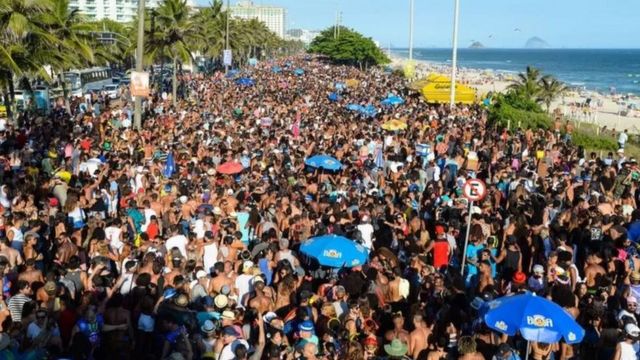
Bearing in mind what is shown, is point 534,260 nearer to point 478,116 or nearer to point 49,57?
point 49,57

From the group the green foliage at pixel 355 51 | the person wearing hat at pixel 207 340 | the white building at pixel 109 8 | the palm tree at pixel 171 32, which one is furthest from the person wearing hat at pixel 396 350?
the white building at pixel 109 8

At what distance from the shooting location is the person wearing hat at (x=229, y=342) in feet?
20.7

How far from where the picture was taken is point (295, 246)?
424 inches

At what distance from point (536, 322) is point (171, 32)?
26.4 metres

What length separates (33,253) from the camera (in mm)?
9188

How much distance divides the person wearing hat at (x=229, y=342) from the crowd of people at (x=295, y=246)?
0.07ft

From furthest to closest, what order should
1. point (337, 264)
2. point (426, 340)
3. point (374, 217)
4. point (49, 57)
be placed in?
point (49, 57)
point (374, 217)
point (337, 264)
point (426, 340)

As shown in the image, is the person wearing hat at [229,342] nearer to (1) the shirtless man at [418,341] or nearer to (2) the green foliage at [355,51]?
(1) the shirtless man at [418,341]

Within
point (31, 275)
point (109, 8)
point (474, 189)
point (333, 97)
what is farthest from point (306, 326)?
point (109, 8)

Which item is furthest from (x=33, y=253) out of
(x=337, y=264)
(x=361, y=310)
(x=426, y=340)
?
(x=426, y=340)

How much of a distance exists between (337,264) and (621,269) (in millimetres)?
4070

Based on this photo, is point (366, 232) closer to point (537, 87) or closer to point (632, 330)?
point (632, 330)

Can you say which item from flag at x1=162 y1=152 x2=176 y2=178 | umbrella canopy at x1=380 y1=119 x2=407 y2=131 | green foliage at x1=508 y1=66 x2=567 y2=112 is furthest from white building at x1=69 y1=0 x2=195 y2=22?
flag at x1=162 y1=152 x2=176 y2=178

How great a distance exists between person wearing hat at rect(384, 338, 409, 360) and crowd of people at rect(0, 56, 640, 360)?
0.06ft
